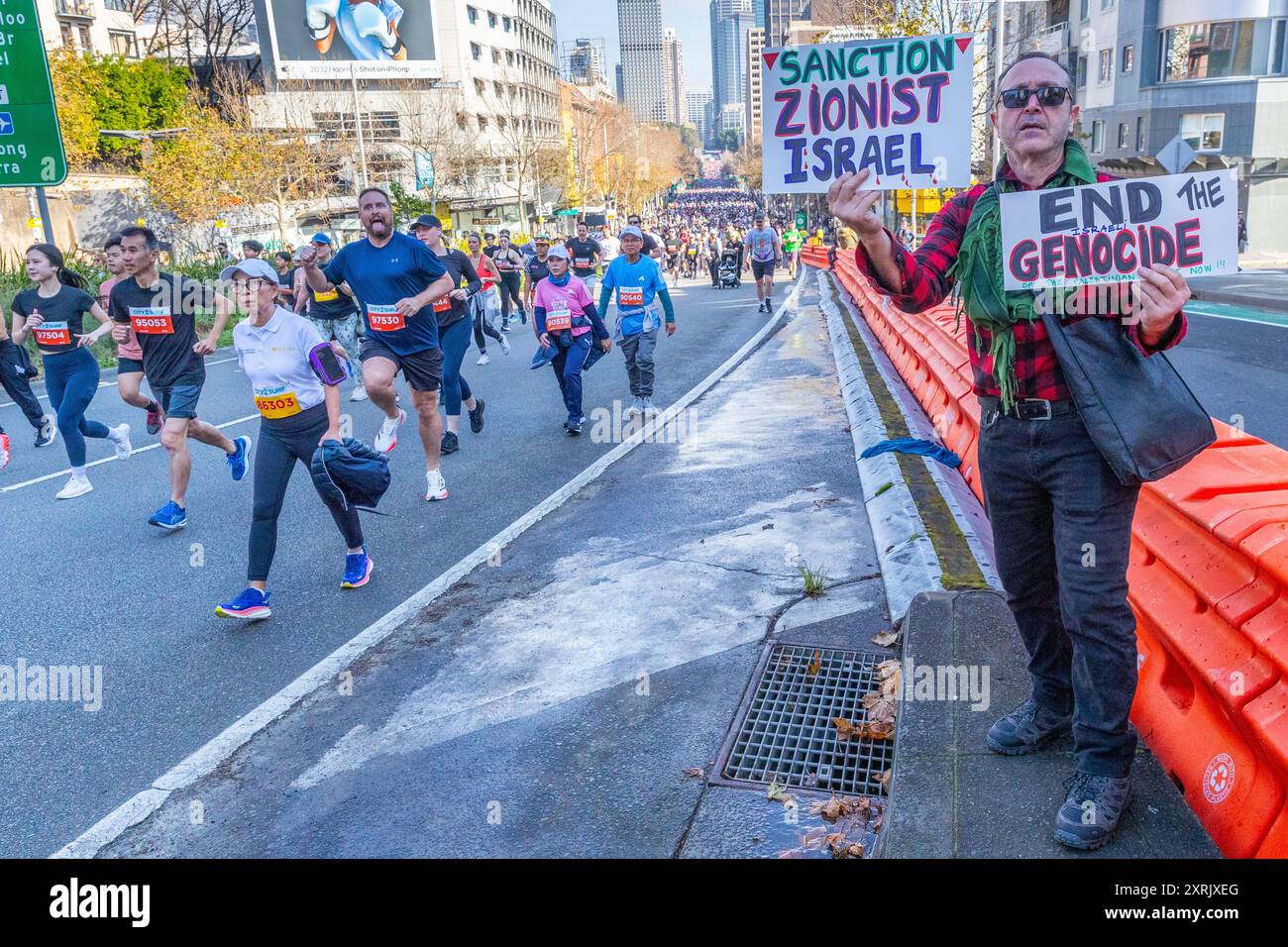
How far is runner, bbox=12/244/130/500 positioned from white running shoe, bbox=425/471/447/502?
3.03 meters

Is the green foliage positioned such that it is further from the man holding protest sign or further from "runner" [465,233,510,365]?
the man holding protest sign

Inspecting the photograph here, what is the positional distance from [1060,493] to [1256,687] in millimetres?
711

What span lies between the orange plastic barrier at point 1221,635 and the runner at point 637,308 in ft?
22.1

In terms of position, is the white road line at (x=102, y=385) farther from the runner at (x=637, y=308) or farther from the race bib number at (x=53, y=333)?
the runner at (x=637, y=308)

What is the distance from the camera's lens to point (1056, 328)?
2.68 meters

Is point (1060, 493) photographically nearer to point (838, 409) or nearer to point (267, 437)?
point (267, 437)

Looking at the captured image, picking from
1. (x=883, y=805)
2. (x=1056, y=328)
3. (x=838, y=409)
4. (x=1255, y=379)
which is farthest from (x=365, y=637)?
(x=1255, y=379)

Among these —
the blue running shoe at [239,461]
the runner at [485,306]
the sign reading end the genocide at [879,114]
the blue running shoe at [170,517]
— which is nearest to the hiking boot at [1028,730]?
the sign reading end the genocide at [879,114]

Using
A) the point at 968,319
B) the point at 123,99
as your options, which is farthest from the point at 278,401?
the point at 123,99

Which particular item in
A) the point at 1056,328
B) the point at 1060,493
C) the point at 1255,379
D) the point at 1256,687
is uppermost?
the point at 1056,328

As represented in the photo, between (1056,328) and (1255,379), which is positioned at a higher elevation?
(1056,328)

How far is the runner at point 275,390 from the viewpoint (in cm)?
549
